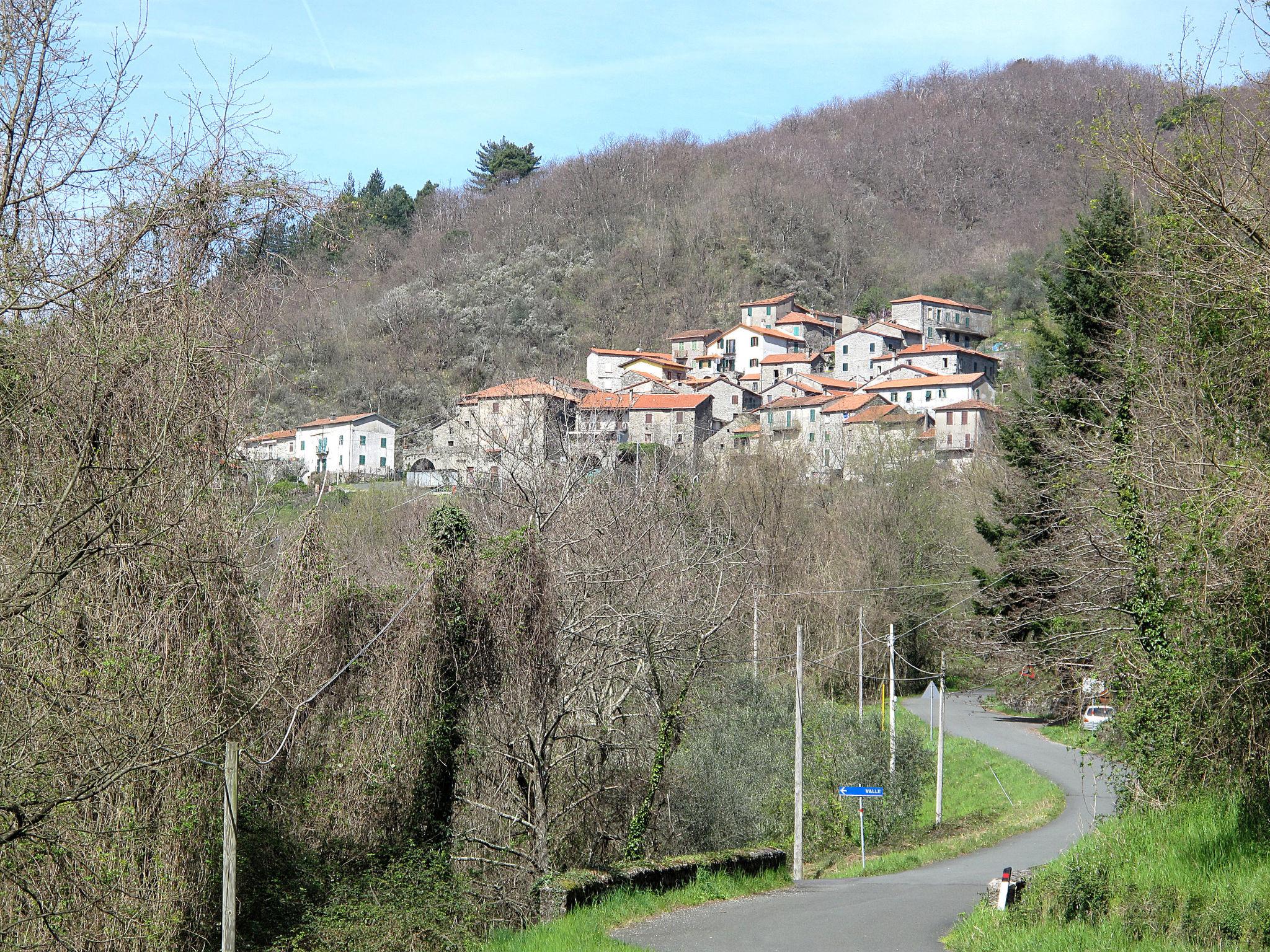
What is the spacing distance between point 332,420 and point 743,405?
126 ft

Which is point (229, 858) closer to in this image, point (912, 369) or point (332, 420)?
point (332, 420)

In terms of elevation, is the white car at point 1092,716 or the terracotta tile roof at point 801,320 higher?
the terracotta tile roof at point 801,320

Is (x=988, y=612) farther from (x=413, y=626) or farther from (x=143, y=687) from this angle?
(x=143, y=687)

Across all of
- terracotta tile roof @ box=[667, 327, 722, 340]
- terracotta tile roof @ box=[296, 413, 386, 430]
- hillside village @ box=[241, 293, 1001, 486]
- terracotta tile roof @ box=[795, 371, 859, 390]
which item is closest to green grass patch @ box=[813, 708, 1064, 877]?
hillside village @ box=[241, 293, 1001, 486]

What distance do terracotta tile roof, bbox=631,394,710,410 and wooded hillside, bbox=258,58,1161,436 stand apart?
920 centimetres

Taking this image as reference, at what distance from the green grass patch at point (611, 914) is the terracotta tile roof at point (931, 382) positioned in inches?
2857

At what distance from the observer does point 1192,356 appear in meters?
12.5

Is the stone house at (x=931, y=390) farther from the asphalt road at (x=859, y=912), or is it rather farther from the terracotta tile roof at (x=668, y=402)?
the asphalt road at (x=859, y=912)

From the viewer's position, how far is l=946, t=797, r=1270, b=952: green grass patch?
1073cm

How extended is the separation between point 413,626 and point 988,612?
24.6 meters

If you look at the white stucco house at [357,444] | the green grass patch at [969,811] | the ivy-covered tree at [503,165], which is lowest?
the green grass patch at [969,811]

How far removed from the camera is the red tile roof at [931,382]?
3349 inches

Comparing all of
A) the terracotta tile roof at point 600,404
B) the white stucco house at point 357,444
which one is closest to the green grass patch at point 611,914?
the terracotta tile roof at point 600,404

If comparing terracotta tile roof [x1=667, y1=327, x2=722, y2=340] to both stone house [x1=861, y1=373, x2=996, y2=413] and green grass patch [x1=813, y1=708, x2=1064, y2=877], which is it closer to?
stone house [x1=861, y1=373, x2=996, y2=413]
